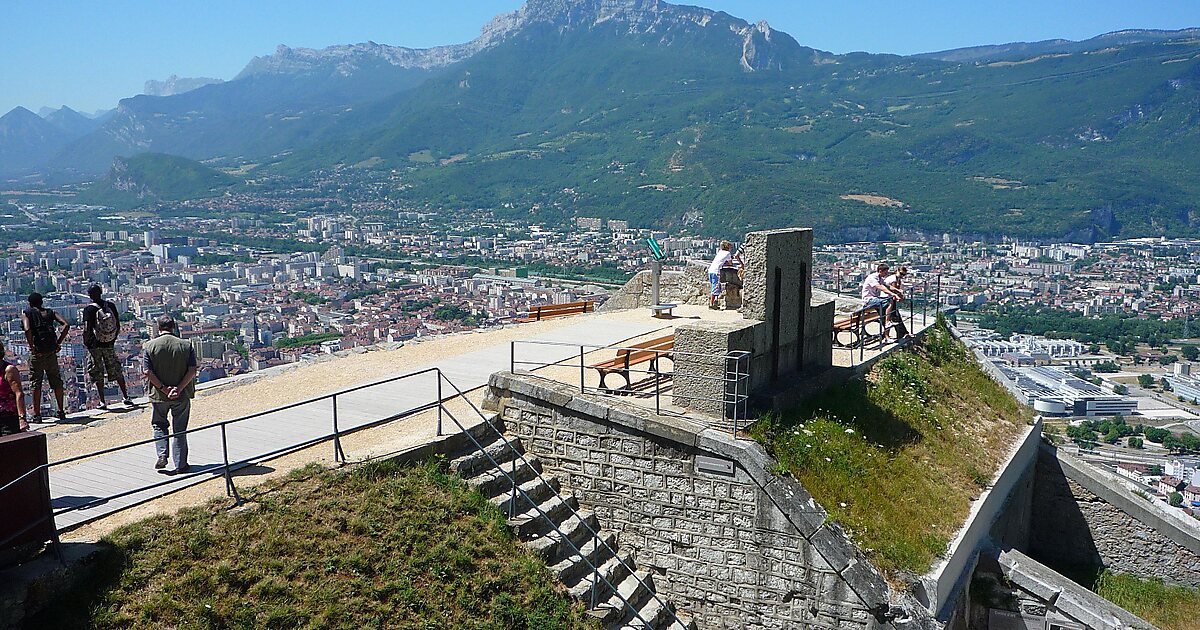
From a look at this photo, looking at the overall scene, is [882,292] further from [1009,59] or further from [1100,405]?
[1009,59]

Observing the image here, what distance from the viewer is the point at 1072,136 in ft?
445

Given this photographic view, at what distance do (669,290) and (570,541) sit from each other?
11306 mm

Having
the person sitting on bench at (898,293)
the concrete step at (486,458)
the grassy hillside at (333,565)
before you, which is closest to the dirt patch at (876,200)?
the person sitting on bench at (898,293)

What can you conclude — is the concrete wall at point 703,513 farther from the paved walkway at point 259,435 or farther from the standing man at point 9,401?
the standing man at point 9,401

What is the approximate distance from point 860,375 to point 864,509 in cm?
419

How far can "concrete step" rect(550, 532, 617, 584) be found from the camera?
987cm

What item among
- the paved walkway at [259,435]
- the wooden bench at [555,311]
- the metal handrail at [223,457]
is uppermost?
the metal handrail at [223,457]

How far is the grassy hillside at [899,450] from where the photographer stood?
9883 mm

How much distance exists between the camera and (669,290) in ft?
68.4

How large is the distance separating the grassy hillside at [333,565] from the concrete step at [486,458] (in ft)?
A: 1.06

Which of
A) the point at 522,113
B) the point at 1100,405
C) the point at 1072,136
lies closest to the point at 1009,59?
the point at 1072,136

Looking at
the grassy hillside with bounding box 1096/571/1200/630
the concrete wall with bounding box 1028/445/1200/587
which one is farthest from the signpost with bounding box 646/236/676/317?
the grassy hillside with bounding box 1096/571/1200/630

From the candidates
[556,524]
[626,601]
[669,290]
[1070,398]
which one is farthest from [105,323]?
[1070,398]

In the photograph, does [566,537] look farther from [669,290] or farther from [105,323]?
[669,290]
